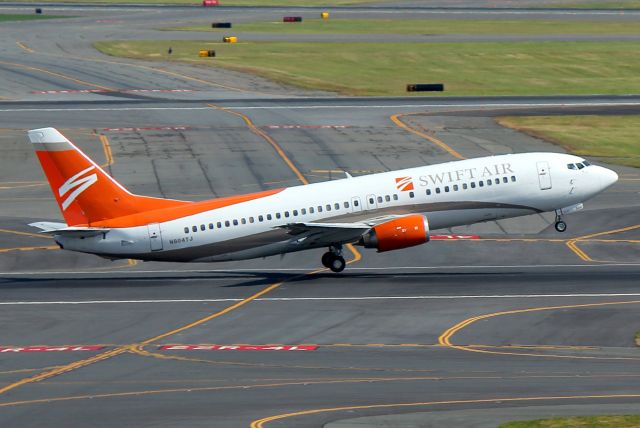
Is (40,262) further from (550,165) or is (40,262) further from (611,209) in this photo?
(611,209)

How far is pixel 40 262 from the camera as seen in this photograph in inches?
2744

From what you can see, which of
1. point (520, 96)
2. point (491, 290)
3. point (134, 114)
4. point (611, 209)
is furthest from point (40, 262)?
point (520, 96)

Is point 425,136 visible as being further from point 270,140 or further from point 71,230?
point 71,230

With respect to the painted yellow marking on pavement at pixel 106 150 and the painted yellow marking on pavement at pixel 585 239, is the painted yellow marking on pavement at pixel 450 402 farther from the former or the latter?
the painted yellow marking on pavement at pixel 106 150

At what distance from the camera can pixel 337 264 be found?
6569 centimetres

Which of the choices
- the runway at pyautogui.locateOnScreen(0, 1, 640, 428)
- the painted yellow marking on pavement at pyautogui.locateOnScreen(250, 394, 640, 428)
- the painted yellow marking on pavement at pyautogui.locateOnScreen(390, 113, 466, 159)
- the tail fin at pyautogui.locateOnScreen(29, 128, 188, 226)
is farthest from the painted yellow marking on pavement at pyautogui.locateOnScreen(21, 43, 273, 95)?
the painted yellow marking on pavement at pyautogui.locateOnScreen(250, 394, 640, 428)

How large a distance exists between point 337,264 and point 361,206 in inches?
147

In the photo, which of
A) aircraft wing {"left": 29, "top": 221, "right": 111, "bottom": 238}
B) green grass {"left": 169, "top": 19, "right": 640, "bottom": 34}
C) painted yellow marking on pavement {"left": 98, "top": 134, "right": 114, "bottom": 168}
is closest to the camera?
aircraft wing {"left": 29, "top": 221, "right": 111, "bottom": 238}

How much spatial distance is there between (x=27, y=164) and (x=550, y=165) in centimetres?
4639

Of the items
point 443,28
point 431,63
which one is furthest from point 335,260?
point 443,28

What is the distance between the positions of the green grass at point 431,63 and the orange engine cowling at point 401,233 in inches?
2770

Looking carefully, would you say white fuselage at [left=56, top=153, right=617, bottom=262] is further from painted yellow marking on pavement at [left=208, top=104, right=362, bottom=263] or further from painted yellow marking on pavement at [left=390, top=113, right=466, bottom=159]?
painted yellow marking on pavement at [left=390, top=113, right=466, bottom=159]

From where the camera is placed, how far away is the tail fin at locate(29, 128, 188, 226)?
199 ft

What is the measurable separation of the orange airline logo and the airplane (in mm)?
50
